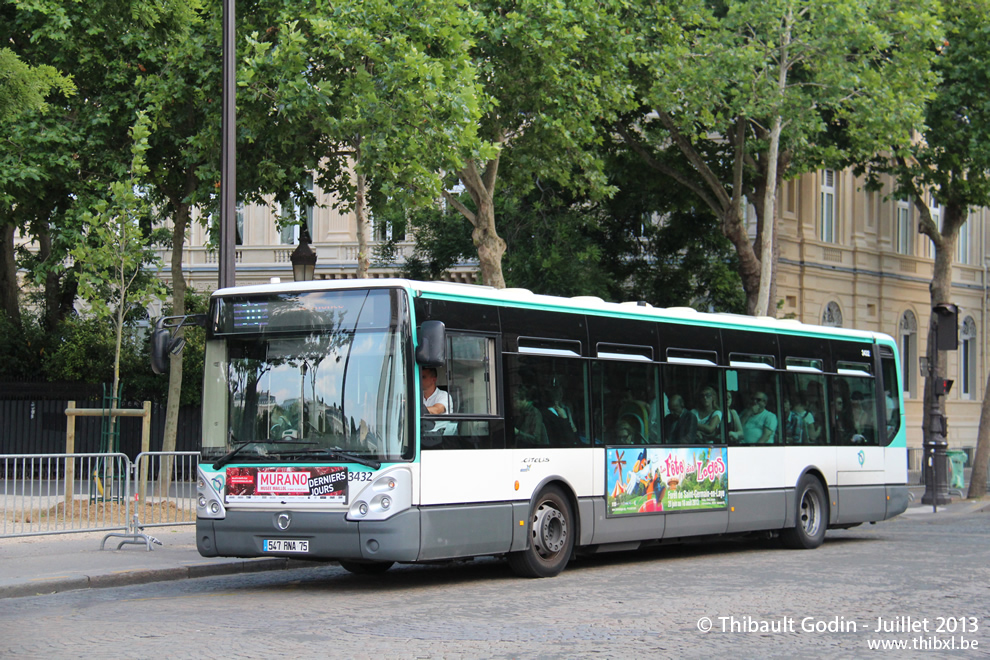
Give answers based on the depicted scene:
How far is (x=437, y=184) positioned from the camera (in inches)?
700

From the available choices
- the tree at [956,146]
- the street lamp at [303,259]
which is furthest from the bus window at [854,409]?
the tree at [956,146]

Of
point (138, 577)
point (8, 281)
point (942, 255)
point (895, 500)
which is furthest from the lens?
point (942, 255)

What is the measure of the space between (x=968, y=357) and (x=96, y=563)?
126 ft

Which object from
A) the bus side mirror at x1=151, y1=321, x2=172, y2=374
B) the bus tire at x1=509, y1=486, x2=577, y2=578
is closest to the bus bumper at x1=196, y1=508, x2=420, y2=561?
the bus side mirror at x1=151, y1=321, x2=172, y2=374

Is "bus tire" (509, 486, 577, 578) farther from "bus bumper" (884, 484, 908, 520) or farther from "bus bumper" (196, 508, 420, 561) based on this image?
"bus bumper" (884, 484, 908, 520)

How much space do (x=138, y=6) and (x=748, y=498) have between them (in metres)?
11.0

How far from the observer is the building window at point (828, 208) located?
3819 cm

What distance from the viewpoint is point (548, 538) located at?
1241 centimetres

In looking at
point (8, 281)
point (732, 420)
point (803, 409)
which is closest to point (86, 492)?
point (732, 420)

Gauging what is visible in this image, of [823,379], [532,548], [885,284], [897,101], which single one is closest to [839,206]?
[885,284]

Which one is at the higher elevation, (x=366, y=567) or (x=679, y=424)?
(x=679, y=424)

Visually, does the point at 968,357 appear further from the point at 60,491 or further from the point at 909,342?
the point at 60,491

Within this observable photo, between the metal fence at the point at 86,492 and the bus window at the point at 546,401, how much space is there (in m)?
4.91

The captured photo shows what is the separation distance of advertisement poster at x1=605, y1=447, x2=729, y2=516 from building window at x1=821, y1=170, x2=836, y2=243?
24.9 meters
